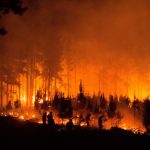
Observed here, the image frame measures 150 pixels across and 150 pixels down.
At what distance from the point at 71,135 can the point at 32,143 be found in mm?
5792

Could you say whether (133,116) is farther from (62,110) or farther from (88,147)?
(88,147)

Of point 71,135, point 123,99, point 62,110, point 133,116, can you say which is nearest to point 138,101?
point 123,99

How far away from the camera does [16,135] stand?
26.7m

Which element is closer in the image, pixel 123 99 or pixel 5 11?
pixel 5 11

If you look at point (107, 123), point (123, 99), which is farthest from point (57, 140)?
point (123, 99)

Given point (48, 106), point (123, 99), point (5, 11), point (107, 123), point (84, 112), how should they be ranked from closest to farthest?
point (5, 11)
point (107, 123)
point (84, 112)
point (48, 106)
point (123, 99)

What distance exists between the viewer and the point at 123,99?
136750 millimetres

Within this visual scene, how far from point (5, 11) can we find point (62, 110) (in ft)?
208

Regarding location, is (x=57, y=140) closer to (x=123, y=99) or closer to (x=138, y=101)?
(x=138, y=101)

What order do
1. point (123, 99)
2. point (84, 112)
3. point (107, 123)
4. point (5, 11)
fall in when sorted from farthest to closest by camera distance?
point (123, 99), point (84, 112), point (107, 123), point (5, 11)

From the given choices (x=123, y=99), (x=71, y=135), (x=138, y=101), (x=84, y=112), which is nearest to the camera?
(x=71, y=135)

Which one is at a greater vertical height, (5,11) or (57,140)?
(5,11)

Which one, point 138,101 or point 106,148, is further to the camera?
point 138,101

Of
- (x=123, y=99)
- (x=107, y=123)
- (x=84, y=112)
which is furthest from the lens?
(x=123, y=99)
